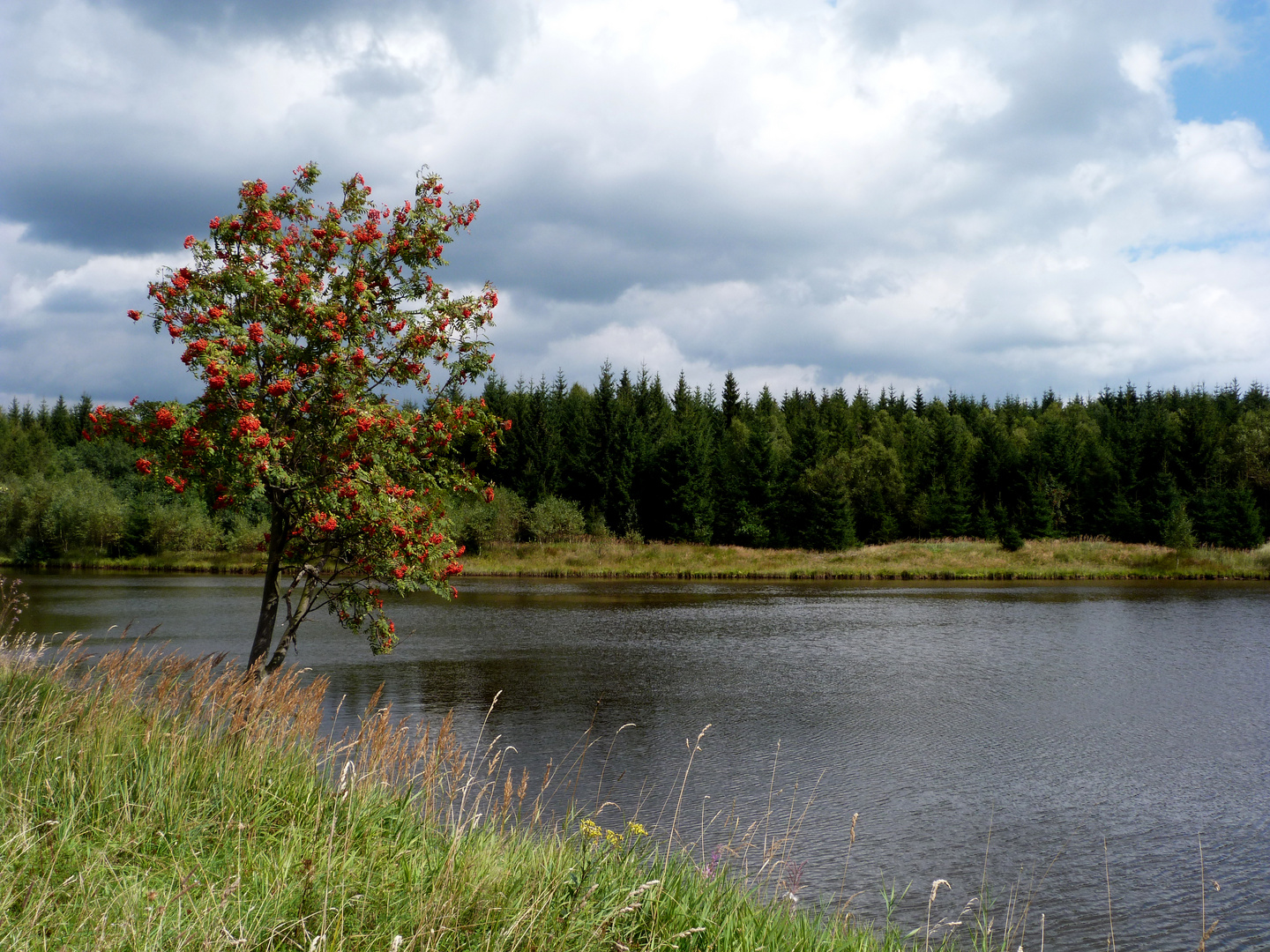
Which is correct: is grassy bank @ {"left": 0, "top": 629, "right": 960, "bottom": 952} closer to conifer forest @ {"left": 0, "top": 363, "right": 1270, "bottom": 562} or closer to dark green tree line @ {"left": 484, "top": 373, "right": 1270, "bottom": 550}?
conifer forest @ {"left": 0, "top": 363, "right": 1270, "bottom": 562}

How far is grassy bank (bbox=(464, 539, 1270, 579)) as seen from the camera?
53812 millimetres

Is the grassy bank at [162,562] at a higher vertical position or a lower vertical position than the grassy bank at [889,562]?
lower

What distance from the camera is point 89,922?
4242 mm

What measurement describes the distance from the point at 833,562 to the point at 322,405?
5499cm

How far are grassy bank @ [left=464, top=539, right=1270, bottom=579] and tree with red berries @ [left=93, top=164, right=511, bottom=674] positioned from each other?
4797 cm

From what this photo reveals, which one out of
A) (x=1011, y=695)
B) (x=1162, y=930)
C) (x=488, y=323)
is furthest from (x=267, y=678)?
(x=1011, y=695)

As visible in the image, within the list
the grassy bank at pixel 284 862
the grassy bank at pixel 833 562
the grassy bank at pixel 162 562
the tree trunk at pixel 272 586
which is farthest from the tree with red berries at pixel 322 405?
the grassy bank at pixel 162 562

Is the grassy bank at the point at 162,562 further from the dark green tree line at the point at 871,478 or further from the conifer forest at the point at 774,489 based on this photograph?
the dark green tree line at the point at 871,478

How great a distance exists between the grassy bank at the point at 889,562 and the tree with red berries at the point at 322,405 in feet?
157

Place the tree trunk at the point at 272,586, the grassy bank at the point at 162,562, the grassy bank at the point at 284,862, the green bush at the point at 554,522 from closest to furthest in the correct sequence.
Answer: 1. the grassy bank at the point at 284,862
2. the tree trunk at the point at 272,586
3. the grassy bank at the point at 162,562
4. the green bush at the point at 554,522

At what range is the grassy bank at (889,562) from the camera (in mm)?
53812

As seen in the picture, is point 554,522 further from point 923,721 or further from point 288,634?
point 288,634

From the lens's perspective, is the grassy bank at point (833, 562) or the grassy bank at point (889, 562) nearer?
the grassy bank at point (889, 562)

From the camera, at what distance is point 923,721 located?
647 inches
